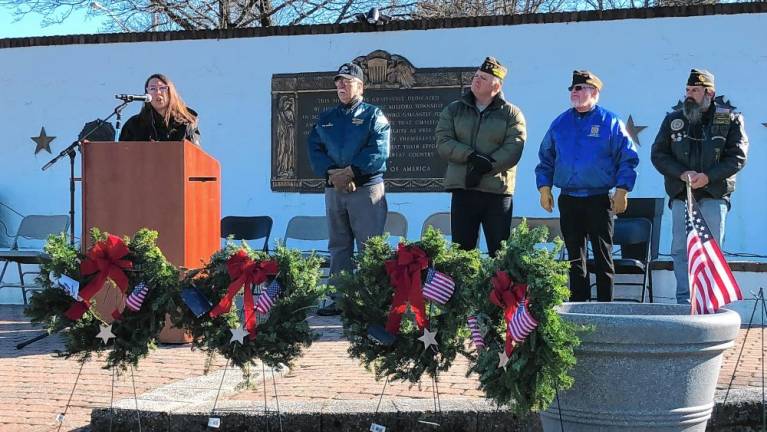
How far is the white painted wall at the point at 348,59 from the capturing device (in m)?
9.23

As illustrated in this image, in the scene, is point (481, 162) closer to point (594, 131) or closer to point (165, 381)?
point (594, 131)

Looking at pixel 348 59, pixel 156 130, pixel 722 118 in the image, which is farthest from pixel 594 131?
pixel 348 59

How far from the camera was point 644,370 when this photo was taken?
10.2 feet

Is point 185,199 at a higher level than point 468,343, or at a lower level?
higher

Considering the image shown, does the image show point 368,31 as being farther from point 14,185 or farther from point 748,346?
point 748,346

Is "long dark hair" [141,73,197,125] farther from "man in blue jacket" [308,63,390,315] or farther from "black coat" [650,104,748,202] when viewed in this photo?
"black coat" [650,104,748,202]

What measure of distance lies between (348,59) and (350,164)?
3.50 m

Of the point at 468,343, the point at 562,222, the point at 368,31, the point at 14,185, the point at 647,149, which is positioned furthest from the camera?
the point at 14,185

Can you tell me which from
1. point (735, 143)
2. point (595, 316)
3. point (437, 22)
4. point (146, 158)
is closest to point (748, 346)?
point (735, 143)

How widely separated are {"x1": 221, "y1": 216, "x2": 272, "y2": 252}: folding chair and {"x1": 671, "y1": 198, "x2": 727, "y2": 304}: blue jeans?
4310 millimetres

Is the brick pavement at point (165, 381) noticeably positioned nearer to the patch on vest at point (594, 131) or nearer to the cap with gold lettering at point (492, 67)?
the patch on vest at point (594, 131)

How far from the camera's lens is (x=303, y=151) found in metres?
10.2

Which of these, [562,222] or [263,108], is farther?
[263,108]

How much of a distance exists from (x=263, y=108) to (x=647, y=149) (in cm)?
410
